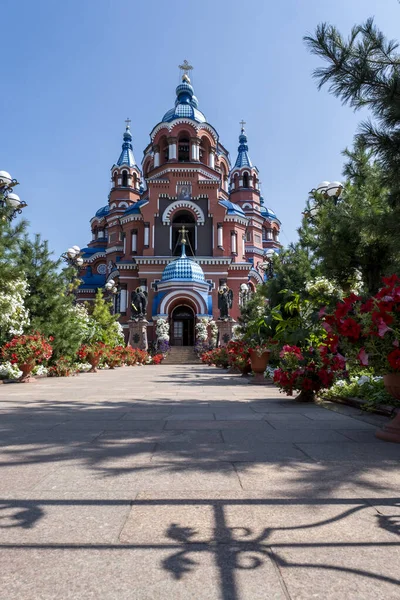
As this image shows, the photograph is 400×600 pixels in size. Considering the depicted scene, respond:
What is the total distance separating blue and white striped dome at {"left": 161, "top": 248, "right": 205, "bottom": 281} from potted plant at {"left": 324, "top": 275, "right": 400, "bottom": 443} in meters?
28.3

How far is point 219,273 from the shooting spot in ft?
119

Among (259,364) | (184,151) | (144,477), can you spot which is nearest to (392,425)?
(144,477)

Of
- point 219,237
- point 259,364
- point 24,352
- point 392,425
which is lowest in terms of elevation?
point 392,425

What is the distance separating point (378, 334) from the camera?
165 inches

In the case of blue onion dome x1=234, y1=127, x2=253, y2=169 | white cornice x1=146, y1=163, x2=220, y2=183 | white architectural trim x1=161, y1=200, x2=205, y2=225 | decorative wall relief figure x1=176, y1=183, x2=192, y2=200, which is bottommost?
white architectural trim x1=161, y1=200, x2=205, y2=225

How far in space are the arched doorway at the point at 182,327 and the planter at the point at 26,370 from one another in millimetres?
23811

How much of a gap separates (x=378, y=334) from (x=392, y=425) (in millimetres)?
865

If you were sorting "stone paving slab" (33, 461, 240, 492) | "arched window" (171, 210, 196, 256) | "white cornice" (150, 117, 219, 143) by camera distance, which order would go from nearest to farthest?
"stone paving slab" (33, 461, 240, 492) < "arched window" (171, 210, 196, 256) < "white cornice" (150, 117, 219, 143)

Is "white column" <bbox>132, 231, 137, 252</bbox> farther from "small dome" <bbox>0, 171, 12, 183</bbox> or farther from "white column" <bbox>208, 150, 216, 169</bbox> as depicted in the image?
"small dome" <bbox>0, 171, 12, 183</bbox>

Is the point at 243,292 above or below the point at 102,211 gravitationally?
below

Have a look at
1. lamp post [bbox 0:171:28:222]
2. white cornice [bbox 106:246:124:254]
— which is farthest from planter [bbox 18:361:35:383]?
white cornice [bbox 106:246:124:254]

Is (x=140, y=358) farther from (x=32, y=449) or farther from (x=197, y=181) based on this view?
(x=32, y=449)

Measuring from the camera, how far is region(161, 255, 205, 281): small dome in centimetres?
3312

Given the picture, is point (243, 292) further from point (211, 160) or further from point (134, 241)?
point (211, 160)
